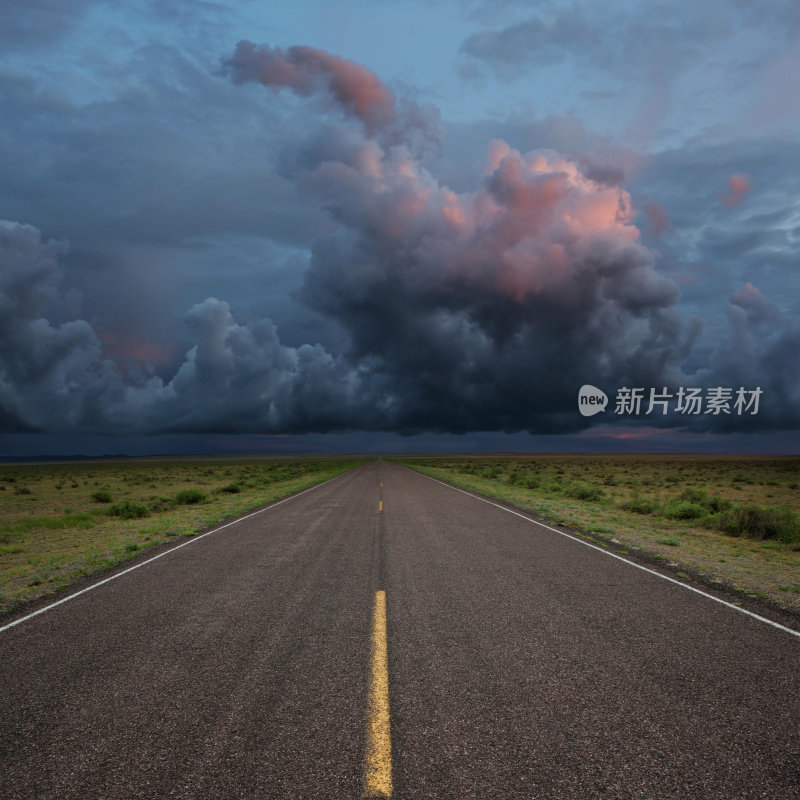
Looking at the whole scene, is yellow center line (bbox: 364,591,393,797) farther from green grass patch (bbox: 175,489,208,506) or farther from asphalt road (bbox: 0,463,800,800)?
green grass patch (bbox: 175,489,208,506)

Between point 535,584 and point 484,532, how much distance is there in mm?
5198

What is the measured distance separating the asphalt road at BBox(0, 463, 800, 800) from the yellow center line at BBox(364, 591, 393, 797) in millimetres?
48

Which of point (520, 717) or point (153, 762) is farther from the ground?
point (520, 717)

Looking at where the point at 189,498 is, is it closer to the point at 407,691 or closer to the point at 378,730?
the point at 407,691

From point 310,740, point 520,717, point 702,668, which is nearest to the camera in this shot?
point 310,740

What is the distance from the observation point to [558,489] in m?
30.4

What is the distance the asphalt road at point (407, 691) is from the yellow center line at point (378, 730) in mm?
48

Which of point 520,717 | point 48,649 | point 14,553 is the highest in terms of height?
point 520,717

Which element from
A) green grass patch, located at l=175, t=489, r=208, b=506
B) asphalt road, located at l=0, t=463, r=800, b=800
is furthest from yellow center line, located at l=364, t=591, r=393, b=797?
green grass patch, located at l=175, t=489, r=208, b=506

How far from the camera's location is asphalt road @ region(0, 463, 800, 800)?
3.21 meters

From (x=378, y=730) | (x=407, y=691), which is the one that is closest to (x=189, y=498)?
(x=407, y=691)

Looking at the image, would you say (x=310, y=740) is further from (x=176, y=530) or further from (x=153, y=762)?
(x=176, y=530)

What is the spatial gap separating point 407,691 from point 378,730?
0.65 metres

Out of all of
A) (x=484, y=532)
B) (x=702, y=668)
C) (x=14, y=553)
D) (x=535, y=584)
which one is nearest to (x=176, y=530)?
(x=14, y=553)
